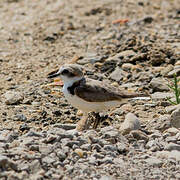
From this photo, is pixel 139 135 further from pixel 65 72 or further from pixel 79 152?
pixel 65 72

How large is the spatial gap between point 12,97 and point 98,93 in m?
1.78

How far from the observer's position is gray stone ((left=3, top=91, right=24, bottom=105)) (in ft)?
25.5

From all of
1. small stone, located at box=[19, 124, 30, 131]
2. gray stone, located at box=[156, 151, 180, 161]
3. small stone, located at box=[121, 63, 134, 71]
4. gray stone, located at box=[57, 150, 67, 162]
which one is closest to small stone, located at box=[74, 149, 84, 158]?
gray stone, located at box=[57, 150, 67, 162]

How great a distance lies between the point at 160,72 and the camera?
888 centimetres

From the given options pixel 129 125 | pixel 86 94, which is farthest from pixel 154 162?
pixel 86 94

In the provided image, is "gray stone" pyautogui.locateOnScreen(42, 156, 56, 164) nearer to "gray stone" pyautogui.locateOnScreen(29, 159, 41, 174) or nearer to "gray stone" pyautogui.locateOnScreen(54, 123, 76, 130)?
"gray stone" pyautogui.locateOnScreen(29, 159, 41, 174)

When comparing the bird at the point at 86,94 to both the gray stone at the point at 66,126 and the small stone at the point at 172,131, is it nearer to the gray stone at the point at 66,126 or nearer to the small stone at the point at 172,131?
the gray stone at the point at 66,126

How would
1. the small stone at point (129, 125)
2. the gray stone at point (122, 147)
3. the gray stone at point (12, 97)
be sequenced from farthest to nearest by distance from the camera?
the gray stone at point (12, 97), the small stone at point (129, 125), the gray stone at point (122, 147)

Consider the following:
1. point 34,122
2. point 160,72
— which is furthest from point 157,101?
point 34,122

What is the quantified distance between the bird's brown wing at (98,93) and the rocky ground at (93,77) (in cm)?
27

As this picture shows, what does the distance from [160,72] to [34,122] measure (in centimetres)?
277

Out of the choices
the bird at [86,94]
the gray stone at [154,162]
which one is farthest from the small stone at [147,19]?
the gray stone at [154,162]

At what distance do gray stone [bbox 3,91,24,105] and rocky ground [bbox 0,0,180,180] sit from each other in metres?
0.02

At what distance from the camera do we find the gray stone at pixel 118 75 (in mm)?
8812
